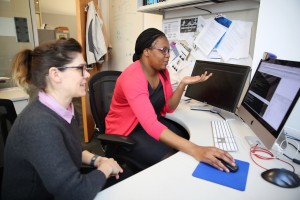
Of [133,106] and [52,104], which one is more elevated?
[52,104]

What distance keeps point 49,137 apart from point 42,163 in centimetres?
8

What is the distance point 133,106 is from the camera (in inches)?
46.5

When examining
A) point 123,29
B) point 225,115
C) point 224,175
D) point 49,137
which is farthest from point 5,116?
point 123,29

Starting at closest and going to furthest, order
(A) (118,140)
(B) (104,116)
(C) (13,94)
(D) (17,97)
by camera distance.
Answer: (A) (118,140), (B) (104,116), (D) (17,97), (C) (13,94)

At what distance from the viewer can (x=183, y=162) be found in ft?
2.90

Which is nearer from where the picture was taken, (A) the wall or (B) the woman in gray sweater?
(B) the woman in gray sweater

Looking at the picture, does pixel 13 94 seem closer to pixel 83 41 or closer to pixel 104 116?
pixel 83 41

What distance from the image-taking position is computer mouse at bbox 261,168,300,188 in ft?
2.39

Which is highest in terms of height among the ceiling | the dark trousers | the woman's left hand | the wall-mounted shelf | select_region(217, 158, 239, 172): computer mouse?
the wall-mounted shelf

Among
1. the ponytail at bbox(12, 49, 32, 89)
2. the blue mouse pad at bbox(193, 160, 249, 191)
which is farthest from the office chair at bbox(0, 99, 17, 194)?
the blue mouse pad at bbox(193, 160, 249, 191)

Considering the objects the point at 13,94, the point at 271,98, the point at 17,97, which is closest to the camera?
the point at 271,98

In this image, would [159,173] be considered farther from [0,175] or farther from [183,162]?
[0,175]

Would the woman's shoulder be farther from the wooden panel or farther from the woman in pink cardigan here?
the wooden panel

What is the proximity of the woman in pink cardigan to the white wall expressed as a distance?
0.42 metres
